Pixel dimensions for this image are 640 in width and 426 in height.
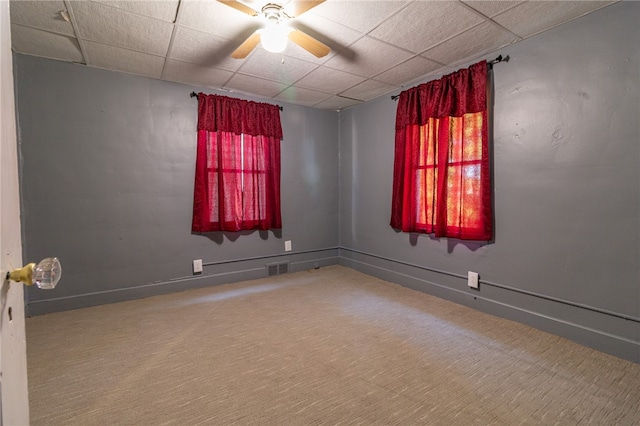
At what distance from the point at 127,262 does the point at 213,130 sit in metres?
1.68

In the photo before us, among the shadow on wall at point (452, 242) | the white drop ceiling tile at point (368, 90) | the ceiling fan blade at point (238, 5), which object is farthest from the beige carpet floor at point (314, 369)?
the white drop ceiling tile at point (368, 90)

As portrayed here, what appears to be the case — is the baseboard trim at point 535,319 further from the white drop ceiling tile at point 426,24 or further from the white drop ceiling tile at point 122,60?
the white drop ceiling tile at point 122,60

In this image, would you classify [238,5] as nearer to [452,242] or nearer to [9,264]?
[9,264]

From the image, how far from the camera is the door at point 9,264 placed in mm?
611

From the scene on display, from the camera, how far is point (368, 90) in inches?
134

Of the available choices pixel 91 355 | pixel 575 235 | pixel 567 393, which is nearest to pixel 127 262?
pixel 91 355

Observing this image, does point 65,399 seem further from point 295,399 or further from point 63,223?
point 63,223

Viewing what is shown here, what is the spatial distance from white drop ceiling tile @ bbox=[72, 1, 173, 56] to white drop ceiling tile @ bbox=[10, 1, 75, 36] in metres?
0.09

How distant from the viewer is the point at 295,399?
1513 mm

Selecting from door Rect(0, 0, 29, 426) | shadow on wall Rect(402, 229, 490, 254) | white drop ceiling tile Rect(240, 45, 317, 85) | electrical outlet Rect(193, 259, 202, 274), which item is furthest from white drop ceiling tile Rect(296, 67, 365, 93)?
door Rect(0, 0, 29, 426)

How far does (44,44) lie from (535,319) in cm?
455

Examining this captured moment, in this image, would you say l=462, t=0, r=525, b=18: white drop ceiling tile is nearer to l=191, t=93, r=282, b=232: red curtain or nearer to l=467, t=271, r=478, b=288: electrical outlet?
l=467, t=271, r=478, b=288: electrical outlet

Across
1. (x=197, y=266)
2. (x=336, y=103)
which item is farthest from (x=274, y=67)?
(x=197, y=266)

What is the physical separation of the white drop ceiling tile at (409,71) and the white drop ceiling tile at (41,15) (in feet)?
8.52
